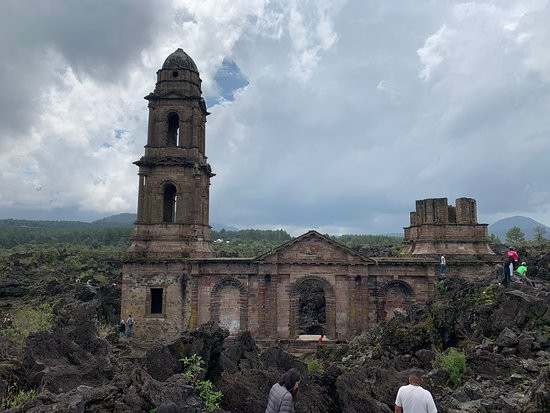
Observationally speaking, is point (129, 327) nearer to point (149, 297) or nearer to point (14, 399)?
point (149, 297)

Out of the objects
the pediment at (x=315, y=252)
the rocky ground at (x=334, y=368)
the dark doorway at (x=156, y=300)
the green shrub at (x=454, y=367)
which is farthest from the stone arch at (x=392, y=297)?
the dark doorway at (x=156, y=300)

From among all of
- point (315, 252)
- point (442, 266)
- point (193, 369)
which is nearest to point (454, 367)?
point (193, 369)

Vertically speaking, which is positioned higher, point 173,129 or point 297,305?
point 173,129

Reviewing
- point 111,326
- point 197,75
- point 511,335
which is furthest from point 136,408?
point 197,75

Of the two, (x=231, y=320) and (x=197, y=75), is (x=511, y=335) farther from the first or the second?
(x=197, y=75)

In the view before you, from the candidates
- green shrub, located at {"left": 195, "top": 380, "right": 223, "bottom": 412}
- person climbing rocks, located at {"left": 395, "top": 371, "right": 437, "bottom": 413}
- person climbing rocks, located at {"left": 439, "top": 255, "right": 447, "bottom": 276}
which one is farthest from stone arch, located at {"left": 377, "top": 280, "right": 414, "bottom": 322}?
person climbing rocks, located at {"left": 395, "top": 371, "right": 437, "bottom": 413}

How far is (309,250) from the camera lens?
2722 cm

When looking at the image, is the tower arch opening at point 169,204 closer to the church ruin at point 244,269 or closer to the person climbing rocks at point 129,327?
the church ruin at point 244,269

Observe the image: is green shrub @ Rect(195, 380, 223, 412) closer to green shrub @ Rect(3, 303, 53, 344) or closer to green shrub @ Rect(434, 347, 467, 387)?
green shrub @ Rect(434, 347, 467, 387)

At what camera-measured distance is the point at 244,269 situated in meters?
27.0

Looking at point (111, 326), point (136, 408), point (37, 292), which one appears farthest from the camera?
point (37, 292)

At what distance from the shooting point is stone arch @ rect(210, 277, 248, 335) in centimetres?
2675

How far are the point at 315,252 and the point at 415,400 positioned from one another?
20.4 m

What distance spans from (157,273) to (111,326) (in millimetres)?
5940
